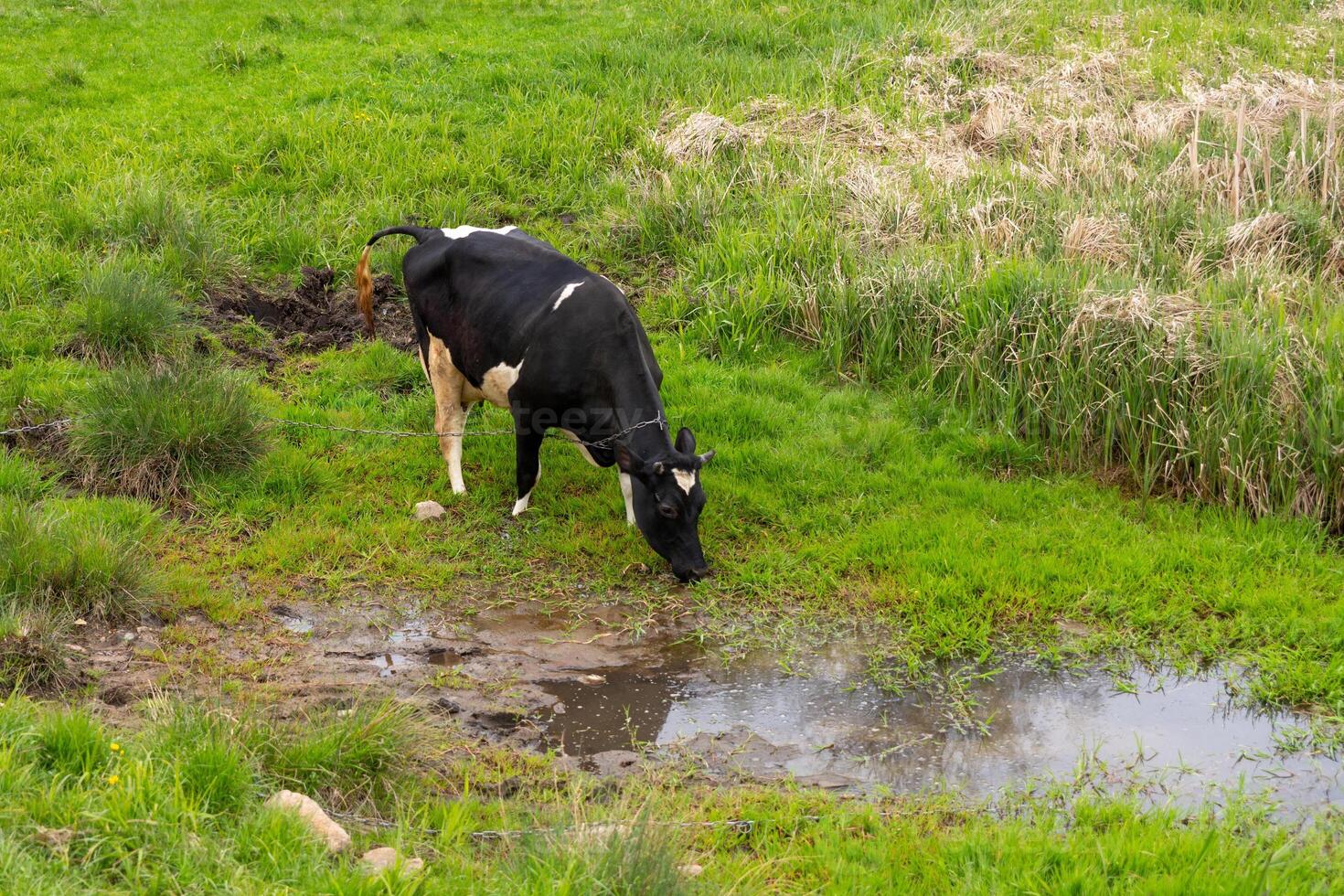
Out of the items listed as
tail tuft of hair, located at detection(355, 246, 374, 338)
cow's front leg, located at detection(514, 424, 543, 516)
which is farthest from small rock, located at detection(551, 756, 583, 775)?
tail tuft of hair, located at detection(355, 246, 374, 338)

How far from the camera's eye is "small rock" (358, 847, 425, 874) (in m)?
4.07

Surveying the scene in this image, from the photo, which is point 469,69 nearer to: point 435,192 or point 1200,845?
point 435,192

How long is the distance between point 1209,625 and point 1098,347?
2266 mm

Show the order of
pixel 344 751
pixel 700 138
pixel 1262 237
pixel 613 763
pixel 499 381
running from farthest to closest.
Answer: pixel 700 138
pixel 1262 237
pixel 499 381
pixel 613 763
pixel 344 751

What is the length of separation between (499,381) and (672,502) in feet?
5.23

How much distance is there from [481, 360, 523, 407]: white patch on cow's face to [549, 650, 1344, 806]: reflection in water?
2235 millimetres

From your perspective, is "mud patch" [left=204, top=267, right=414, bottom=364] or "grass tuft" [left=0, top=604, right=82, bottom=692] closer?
"grass tuft" [left=0, top=604, right=82, bottom=692]

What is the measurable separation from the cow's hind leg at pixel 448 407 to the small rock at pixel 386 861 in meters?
4.48

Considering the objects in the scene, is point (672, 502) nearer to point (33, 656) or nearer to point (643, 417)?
point (643, 417)

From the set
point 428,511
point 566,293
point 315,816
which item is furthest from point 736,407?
point 315,816

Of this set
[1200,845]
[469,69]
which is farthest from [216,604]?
[469,69]

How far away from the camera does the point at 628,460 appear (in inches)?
297

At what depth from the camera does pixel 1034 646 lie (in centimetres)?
682

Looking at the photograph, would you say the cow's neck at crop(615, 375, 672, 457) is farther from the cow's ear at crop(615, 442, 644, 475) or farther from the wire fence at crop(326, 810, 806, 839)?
the wire fence at crop(326, 810, 806, 839)
